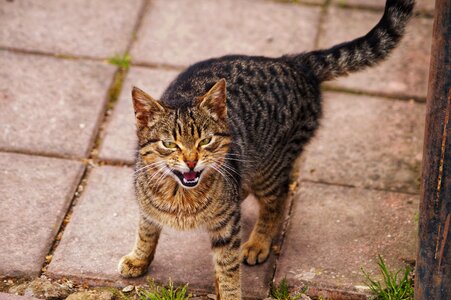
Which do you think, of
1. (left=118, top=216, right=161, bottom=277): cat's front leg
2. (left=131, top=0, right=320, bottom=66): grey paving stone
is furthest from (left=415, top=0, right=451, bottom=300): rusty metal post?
(left=131, top=0, right=320, bottom=66): grey paving stone

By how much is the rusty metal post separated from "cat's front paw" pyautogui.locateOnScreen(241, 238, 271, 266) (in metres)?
1.01

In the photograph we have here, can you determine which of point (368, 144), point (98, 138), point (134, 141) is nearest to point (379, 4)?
point (368, 144)

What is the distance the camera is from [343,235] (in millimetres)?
4957

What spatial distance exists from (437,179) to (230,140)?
1112 mm

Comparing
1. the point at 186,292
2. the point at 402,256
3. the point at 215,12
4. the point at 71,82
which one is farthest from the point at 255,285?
the point at 215,12

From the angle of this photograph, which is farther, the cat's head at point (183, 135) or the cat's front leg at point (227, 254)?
the cat's front leg at point (227, 254)

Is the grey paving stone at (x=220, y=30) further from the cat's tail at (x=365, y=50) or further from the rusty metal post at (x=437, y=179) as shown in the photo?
the rusty metal post at (x=437, y=179)

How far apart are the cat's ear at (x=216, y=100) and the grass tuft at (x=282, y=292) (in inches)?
38.9

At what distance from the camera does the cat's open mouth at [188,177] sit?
4121 millimetres

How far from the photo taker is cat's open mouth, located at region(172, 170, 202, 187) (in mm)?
4121

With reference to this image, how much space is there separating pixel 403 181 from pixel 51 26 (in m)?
3.02

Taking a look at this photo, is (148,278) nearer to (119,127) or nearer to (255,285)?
(255,285)

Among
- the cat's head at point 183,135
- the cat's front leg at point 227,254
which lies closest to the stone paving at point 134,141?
the cat's front leg at point 227,254

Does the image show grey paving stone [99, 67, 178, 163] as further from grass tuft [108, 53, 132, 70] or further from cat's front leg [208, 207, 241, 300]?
cat's front leg [208, 207, 241, 300]
